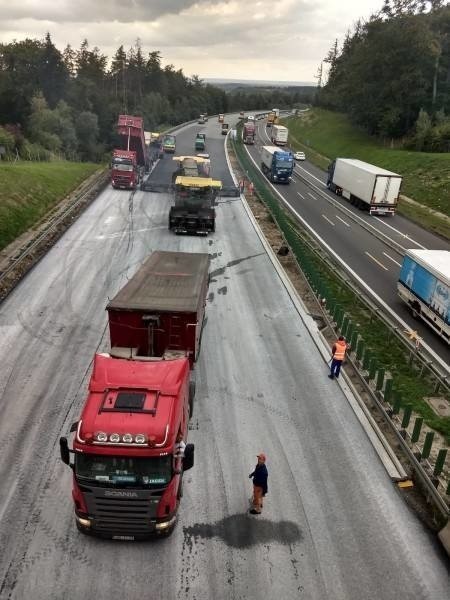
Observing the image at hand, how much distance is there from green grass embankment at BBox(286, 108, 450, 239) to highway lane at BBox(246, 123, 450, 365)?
13.4 ft

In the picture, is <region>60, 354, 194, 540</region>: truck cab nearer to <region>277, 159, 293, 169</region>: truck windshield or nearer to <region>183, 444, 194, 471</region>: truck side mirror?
<region>183, 444, 194, 471</region>: truck side mirror

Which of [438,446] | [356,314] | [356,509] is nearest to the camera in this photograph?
[356,509]

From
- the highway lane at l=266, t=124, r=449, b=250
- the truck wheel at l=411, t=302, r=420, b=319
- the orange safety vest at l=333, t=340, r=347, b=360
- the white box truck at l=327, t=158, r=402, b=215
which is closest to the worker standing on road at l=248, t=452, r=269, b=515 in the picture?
the orange safety vest at l=333, t=340, r=347, b=360

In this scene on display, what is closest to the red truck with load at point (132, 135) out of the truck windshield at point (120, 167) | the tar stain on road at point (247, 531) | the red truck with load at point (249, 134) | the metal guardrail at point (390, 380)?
the truck windshield at point (120, 167)

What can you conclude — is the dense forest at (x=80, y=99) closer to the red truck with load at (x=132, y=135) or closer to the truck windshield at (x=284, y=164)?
the red truck with load at (x=132, y=135)

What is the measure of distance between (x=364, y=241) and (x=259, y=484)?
2804cm

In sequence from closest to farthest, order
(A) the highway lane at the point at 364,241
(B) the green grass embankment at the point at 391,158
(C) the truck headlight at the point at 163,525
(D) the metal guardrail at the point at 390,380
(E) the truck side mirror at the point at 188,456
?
(E) the truck side mirror at the point at 188,456, (C) the truck headlight at the point at 163,525, (D) the metal guardrail at the point at 390,380, (A) the highway lane at the point at 364,241, (B) the green grass embankment at the point at 391,158

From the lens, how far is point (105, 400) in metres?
9.98

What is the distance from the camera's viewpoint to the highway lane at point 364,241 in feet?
78.9

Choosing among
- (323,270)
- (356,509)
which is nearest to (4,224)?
(323,270)

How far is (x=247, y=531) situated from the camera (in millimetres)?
10773

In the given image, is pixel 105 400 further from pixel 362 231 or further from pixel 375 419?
pixel 362 231

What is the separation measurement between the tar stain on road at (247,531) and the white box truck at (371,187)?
37.0 m

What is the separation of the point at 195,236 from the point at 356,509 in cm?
2341
